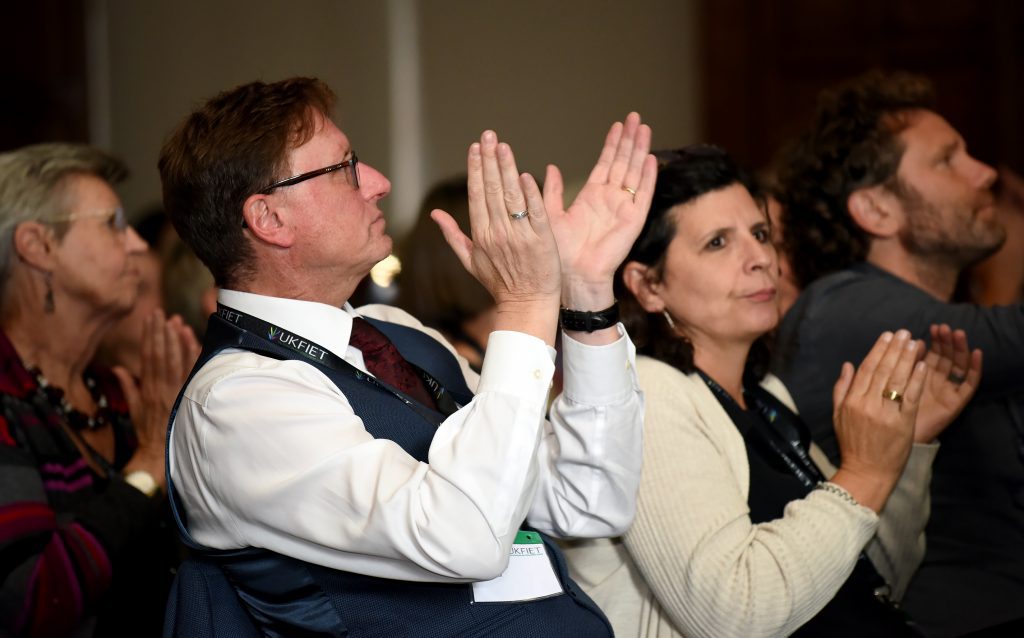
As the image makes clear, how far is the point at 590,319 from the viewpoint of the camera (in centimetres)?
162

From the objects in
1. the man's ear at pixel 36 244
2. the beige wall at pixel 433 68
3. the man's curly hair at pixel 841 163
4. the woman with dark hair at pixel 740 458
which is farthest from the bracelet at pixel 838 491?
the beige wall at pixel 433 68

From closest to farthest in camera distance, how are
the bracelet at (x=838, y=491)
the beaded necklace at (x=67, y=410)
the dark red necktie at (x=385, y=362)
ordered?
the dark red necktie at (x=385, y=362)
the bracelet at (x=838, y=491)
the beaded necklace at (x=67, y=410)

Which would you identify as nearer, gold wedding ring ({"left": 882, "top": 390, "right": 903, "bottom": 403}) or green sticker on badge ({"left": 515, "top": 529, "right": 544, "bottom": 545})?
green sticker on badge ({"left": 515, "top": 529, "right": 544, "bottom": 545})

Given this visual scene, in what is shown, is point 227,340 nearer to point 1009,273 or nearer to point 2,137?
point 1009,273

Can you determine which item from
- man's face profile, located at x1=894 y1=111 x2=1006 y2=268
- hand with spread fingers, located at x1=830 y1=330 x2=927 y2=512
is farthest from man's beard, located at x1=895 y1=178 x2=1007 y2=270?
hand with spread fingers, located at x1=830 y1=330 x2=927 y2=512

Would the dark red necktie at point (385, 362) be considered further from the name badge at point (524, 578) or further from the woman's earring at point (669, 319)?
the woman's earring at point (669, 319)

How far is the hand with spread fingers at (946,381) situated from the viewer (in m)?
2.26

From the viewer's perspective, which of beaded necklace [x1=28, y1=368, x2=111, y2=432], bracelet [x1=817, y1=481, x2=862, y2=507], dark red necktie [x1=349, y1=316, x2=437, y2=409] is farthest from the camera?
beaded necklace [x1=28, y1=368, x2=111, y2=432]

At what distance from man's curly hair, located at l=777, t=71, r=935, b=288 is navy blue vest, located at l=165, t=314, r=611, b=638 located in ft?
4.34

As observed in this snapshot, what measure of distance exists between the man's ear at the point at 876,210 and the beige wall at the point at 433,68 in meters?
→ 2.64

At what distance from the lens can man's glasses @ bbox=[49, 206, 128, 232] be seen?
2.42 meters

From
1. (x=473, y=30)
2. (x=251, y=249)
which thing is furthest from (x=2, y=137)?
(x=251, y=249)

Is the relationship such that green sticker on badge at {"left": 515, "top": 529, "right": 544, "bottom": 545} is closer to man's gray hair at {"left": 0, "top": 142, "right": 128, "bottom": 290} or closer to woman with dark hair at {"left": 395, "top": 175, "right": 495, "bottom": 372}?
man's gray hair at {"left": 0, "top": 142, "right": 128, "bottom": 290}

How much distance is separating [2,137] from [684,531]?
417cm
